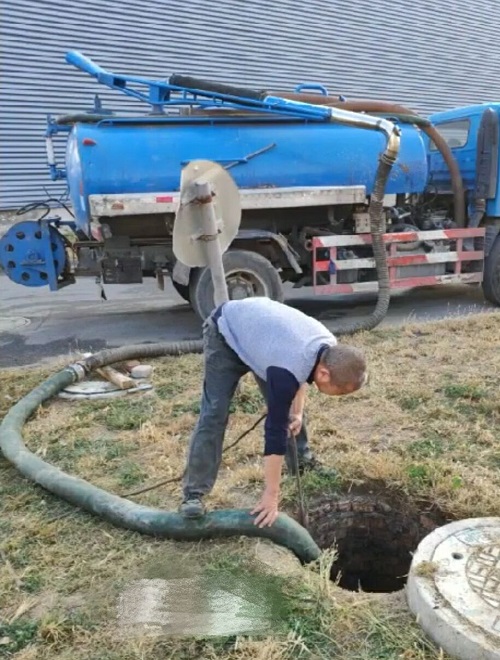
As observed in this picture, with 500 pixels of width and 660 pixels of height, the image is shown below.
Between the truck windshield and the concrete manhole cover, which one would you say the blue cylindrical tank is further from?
the concrete manhole cover

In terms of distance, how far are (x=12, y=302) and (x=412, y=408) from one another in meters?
6.70

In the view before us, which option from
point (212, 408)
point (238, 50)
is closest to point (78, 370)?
point (212, 408)

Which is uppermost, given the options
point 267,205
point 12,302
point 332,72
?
point 332,72

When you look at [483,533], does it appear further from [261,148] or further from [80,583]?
[261,148]

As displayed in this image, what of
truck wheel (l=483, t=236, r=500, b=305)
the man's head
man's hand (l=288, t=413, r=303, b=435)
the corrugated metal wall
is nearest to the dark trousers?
man's hand (l=288, t=413, r=303, b=435)

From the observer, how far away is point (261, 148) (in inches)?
270

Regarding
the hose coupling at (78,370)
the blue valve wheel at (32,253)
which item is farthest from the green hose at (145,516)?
the blue valve wheel at (32,253)

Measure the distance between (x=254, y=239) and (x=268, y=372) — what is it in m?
4.74

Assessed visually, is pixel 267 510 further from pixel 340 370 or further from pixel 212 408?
pixel 340 370

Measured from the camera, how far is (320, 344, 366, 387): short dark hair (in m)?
2.49

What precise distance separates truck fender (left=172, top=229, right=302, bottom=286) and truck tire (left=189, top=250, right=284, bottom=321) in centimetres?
12

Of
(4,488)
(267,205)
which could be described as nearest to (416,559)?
(4,488)

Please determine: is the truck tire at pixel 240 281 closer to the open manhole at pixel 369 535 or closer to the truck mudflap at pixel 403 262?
the truck mudflap at pixel 403 262

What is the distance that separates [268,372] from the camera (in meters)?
2.62
